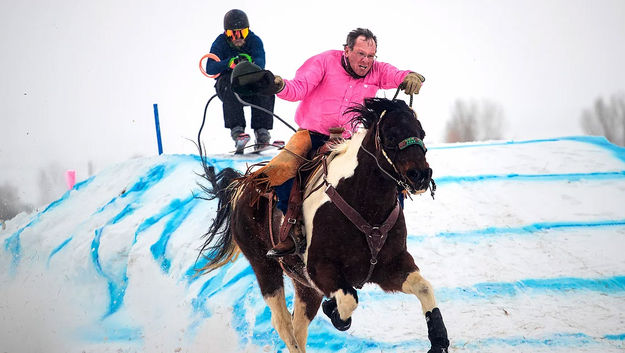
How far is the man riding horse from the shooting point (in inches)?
156

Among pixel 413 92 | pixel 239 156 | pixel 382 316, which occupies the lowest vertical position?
pixel 382 316

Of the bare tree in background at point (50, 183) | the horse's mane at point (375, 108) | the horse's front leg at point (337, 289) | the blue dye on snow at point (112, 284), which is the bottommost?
the bare tree in background at point (50, 183)

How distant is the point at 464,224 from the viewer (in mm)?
6875

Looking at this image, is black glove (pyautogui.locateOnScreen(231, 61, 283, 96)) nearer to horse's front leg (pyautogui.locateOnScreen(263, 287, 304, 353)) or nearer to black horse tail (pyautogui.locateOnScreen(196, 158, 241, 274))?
black horse tail (pyautogui.locateOnScreen(196, 158, 241, 274))

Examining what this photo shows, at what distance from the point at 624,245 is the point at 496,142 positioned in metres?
3.73

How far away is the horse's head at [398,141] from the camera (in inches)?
122

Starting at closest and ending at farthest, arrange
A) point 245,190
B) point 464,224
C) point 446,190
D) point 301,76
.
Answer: point 301,76, point 245,190, point 464,224, point 446,190

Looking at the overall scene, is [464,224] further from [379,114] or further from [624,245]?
[379,114]

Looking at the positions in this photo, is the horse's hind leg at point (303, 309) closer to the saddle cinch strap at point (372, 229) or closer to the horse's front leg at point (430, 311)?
the saddle cinch strap at point (372, 229)

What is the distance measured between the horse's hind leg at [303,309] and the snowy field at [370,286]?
895mm

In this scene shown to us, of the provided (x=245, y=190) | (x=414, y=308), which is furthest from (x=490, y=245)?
(x=245, y=190)

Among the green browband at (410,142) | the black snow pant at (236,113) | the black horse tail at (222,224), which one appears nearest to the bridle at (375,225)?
the green browband at (410,142)

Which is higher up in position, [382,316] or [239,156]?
[239,156]

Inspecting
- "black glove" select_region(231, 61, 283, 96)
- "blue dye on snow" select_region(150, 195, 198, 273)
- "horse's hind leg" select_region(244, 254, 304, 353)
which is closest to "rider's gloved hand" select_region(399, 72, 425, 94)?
"black glove" select_region(231, 61, 283, 96)
